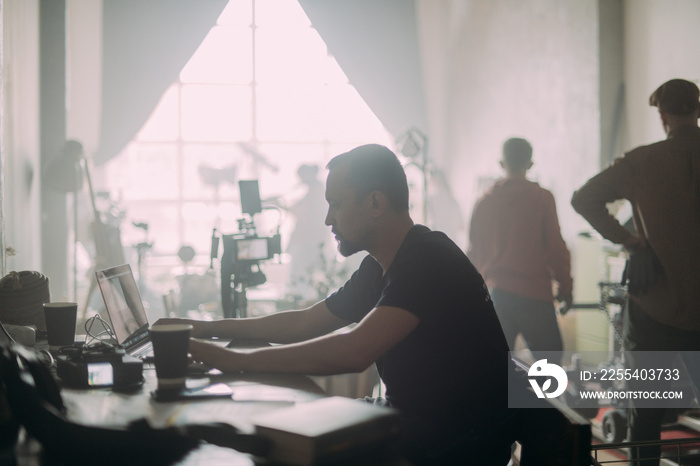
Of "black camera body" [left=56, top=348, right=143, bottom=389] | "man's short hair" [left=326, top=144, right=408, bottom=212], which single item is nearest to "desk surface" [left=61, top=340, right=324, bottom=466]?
"black camera body" [left=56, top=348, right=143, bottom=389]

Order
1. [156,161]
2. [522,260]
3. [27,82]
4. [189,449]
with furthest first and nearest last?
1. [156,161]
2. [27,82]
3. [522,260]
4. [189,449]

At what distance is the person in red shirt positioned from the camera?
10.0 ft

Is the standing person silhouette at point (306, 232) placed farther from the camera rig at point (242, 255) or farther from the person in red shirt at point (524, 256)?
the camera rig at point (242, 255)

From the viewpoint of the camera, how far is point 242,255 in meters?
2.71

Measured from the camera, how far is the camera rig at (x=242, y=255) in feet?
8.86

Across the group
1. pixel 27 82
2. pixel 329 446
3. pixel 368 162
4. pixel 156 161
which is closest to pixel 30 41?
pixel 27 82

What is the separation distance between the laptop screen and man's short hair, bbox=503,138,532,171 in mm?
1953

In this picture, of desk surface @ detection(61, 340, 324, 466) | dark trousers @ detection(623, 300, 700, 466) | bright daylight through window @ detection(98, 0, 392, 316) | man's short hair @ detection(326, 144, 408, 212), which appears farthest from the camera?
bright daylight through window @ detection(98, 0, 392, 316)

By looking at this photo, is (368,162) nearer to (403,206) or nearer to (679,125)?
(403,206)

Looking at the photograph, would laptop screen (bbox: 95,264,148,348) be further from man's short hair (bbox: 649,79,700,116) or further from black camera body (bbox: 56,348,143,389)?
man's short hair (bbox: 649,79,700,116)

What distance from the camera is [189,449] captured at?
91 centimetres

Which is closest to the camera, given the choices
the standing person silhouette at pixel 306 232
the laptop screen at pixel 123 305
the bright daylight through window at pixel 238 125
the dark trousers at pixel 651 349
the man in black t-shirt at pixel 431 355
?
the man in black t-shirt at pixel 431 355

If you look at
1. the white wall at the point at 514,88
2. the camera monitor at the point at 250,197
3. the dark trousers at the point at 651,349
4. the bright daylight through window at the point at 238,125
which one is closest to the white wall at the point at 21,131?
the camera monitor at the point at 250,197

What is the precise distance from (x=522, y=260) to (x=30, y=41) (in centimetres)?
365
